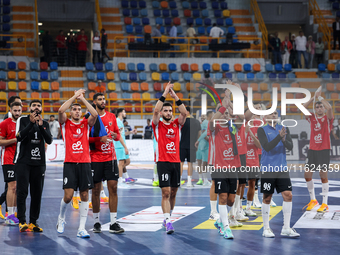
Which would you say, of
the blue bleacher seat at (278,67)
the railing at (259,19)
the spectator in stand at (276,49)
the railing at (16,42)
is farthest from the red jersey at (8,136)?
the railing at (259,19)

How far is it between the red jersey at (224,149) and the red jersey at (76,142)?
2.09 meters

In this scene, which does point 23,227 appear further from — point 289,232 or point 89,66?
point 89,66

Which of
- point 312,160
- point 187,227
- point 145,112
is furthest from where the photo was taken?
point 145,112

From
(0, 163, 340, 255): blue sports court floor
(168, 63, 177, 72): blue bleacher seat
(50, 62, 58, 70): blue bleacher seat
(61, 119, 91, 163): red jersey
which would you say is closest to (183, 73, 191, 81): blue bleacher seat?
(168, 63, 177, 72): blue bleacher seat

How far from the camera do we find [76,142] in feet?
24.5

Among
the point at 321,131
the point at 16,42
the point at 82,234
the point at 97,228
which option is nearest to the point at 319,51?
the point at 16,42

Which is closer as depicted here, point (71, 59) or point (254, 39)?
point (71, 59)

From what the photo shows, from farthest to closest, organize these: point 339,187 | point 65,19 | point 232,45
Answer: point 65,19 → point 232,45 → point 339,187

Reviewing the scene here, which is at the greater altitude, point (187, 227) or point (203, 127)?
point (203, 127)

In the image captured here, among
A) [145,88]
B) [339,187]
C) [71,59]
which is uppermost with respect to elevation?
[71,59]

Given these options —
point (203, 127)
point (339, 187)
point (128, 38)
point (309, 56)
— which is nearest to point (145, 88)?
point (128, 38)

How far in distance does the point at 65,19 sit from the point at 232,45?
1176 cm

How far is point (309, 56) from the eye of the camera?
29391 millimetres

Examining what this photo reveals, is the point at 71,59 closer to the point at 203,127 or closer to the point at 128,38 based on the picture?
the point at 128,38
